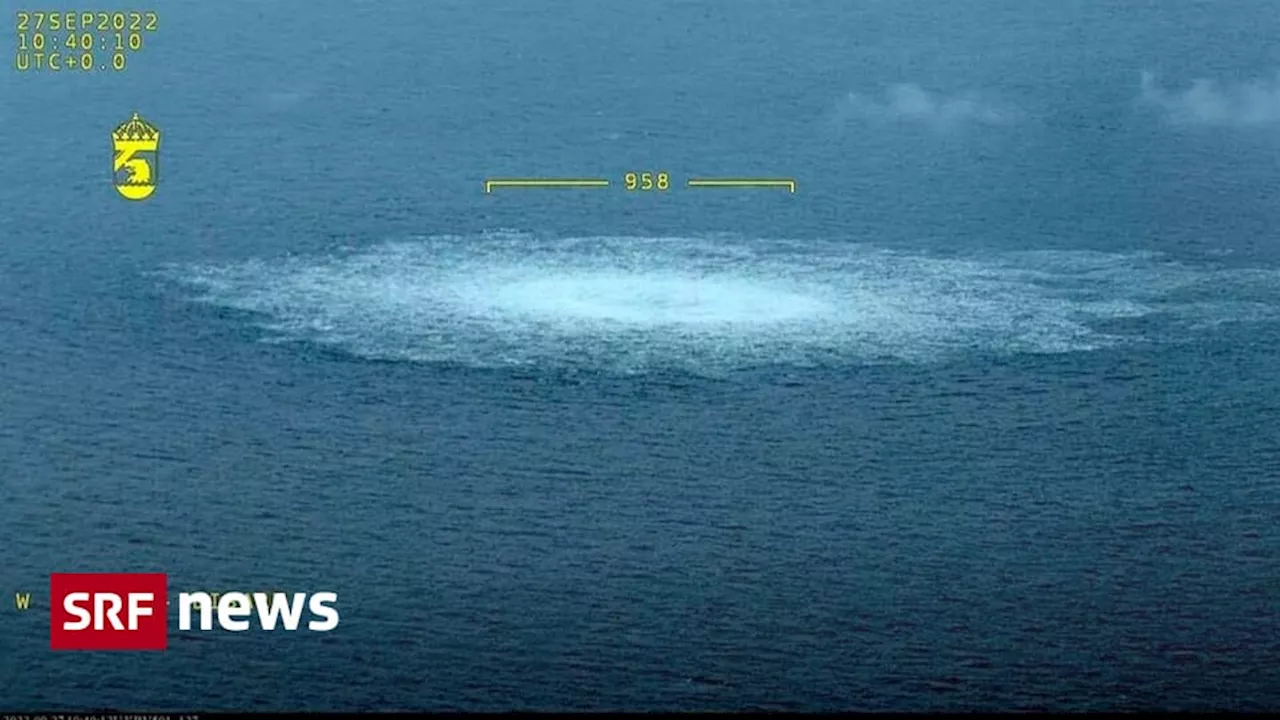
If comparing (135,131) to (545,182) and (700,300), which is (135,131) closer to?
(545,182)

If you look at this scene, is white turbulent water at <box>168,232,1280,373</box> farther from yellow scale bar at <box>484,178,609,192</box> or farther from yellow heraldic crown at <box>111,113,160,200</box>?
yellow heraldic crown at <box>111,113,160,200</box>

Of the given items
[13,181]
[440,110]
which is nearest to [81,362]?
[13,181]

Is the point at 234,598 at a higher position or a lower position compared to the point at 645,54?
lower

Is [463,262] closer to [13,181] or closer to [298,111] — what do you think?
[298,111]

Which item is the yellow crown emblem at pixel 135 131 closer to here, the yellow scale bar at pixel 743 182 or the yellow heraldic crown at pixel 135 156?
the yellow heraldic crown at pixel 135 156

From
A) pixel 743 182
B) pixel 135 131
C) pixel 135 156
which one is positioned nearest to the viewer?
pixel 135 156

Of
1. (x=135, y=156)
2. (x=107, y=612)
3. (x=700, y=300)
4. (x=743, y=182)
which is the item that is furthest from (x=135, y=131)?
(x=107, y=612)
